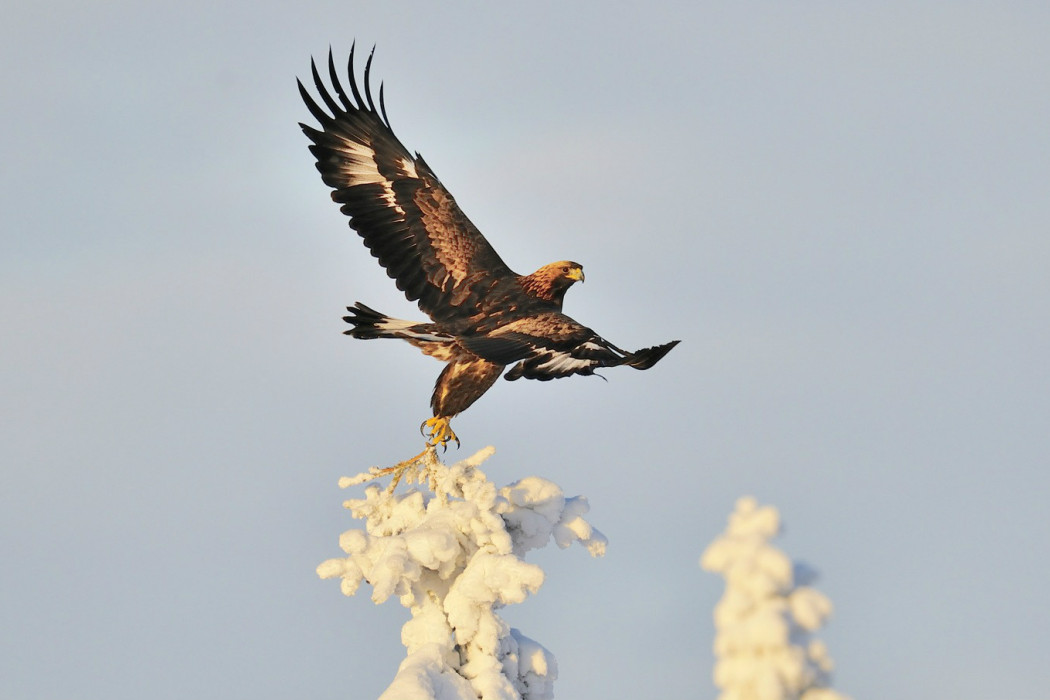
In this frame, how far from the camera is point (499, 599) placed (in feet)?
35.2

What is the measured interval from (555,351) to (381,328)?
1640 millimetres

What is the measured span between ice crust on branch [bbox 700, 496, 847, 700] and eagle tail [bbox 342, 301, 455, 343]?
35.0ft

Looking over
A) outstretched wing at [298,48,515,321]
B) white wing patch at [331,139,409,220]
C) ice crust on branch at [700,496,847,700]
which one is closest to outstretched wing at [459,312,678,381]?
outstretched wing at [298,48,515,321]

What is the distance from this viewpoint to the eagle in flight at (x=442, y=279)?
1313 cm

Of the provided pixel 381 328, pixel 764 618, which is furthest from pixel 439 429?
pixel 764 618

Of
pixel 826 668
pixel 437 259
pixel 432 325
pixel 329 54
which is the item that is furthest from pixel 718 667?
pixel 329 54

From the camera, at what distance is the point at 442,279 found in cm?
1484

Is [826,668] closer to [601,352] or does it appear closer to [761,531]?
[761,531]

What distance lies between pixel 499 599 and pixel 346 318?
12.0ft

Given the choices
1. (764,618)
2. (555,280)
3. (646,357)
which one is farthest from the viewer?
(555,280)

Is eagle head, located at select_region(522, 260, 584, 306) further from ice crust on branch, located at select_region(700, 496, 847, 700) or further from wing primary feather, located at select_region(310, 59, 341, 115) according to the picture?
ice crust on branch, located at select_region(700, 496, 847, 700)

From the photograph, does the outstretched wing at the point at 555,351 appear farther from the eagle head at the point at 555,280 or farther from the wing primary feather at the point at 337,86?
the wing primary feather at the point at 337,86

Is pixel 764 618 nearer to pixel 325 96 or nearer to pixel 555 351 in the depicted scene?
pixel 555 351

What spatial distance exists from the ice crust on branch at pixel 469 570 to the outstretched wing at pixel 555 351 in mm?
1765
